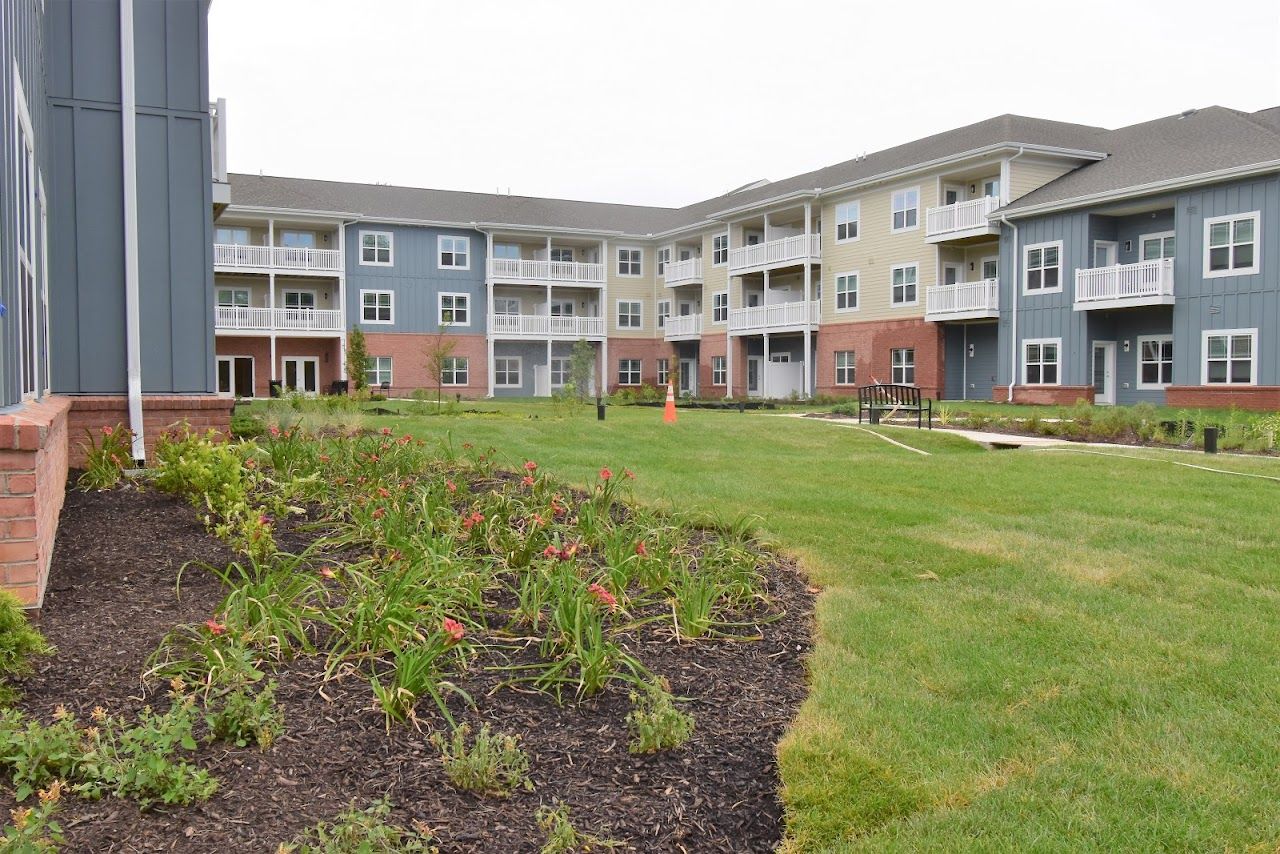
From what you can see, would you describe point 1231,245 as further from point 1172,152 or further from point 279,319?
point 279,319

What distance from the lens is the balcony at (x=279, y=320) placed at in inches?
1503

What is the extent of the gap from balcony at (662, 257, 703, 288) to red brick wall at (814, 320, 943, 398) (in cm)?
849

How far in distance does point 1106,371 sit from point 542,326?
76.4 ft

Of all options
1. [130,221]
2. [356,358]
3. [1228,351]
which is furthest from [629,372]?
[130,221]

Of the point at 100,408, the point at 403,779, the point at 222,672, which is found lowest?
the point at 403,779

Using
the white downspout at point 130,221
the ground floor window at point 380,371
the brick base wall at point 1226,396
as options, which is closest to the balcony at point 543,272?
the ground floor window at point 380,371

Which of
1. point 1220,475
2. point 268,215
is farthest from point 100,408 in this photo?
point 268,215

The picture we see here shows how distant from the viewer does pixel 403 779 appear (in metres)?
3.33

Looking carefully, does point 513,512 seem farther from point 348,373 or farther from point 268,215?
point 268,215

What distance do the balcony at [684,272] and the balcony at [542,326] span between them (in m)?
3.90

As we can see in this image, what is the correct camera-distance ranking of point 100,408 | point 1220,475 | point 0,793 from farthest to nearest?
point 1220,475, point 100,408, point 0,793

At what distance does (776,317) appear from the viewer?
38719 mm

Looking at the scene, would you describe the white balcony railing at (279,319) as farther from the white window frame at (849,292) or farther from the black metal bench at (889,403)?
the black metal bench at (889,403)

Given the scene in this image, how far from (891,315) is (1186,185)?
10680 millimetres
